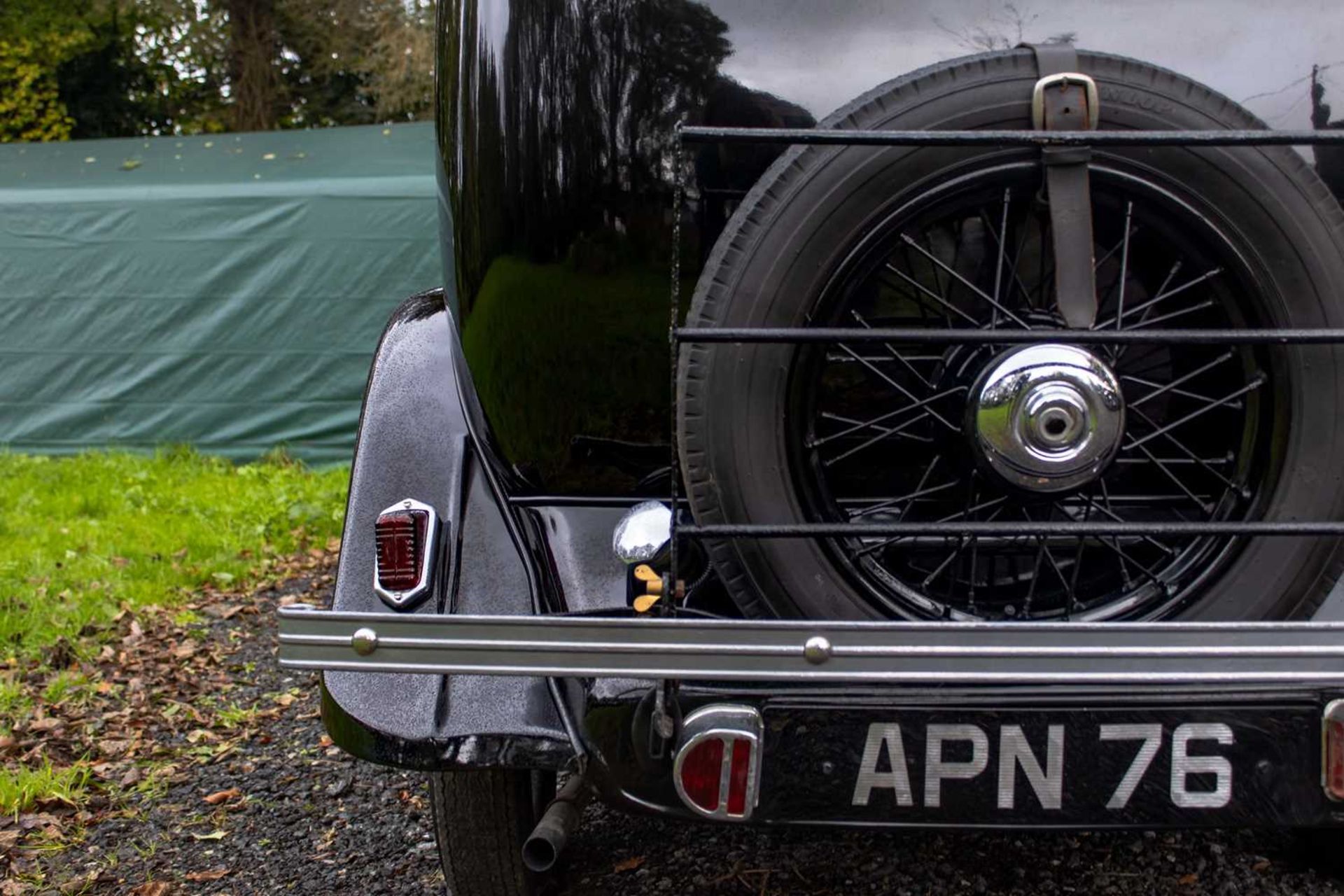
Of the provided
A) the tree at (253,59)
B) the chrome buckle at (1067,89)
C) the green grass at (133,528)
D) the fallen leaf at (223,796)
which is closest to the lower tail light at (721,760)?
the chrome buckle at (1067,89)

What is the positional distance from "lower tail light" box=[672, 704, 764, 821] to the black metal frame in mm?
237

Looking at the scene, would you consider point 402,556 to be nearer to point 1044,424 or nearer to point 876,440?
point 876,440

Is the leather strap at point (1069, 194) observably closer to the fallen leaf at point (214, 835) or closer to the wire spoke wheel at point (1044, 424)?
the wire spoke wheel at point (1044, 424)

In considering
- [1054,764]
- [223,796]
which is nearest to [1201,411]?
[1054,764]

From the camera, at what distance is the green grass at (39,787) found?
2875 millimetres

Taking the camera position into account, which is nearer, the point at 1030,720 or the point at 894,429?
the point at 1030,720

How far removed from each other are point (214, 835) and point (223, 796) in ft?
0.75

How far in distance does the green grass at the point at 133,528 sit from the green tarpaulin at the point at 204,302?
0.28m

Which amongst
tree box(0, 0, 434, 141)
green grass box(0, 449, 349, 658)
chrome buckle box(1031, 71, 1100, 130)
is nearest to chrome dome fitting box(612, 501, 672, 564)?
chrome buckle box(1031, 71, 1100, 130)

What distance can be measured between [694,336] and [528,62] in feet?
2.22

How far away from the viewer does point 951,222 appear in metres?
1.72

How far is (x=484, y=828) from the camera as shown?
6.53 ft

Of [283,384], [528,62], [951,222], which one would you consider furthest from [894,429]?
[283,384]

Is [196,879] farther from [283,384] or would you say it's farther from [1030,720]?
[283,384]
